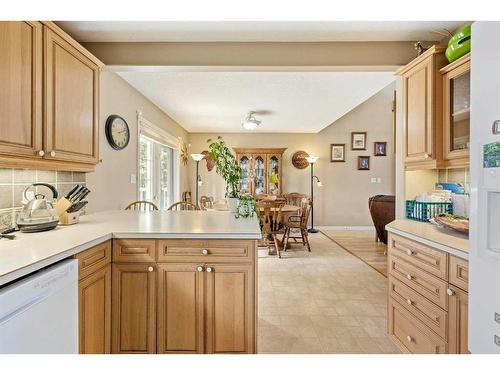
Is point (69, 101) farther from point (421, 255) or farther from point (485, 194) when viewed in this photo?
point (421, 255)

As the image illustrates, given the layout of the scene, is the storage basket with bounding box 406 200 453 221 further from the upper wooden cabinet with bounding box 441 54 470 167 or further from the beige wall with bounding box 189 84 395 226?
the beige wall with bounding box 189 84 395 226

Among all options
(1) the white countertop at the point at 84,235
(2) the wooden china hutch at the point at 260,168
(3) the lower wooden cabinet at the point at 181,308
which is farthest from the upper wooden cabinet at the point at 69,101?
(2) the wooden china hutch at the point at 260,168

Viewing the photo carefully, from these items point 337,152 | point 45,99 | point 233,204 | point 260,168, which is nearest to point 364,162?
point 337,152

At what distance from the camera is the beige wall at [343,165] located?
6.40 meters

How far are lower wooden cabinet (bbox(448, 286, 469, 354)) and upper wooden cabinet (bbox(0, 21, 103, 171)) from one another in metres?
2.32

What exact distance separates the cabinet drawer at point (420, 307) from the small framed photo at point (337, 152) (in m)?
4.88

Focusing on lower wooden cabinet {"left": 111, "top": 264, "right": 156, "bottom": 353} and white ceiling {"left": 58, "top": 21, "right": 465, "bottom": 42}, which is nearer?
lower wooden cabinet {"left": 111, "top": 264, "right": 156, "bottom": 353}

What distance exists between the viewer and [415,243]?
1604 mm

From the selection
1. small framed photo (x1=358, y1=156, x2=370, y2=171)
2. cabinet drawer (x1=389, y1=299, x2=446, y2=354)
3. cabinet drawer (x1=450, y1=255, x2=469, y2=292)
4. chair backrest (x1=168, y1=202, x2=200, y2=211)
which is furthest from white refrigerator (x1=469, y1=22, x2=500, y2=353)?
small framed photo (x1=358, y1=156, x2=370, y2=171)

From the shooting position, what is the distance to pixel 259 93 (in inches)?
147

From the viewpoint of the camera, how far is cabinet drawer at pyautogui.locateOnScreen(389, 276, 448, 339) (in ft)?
4.59

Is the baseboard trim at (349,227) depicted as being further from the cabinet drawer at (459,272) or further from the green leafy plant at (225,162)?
the cabinet drawer at (459,272)
